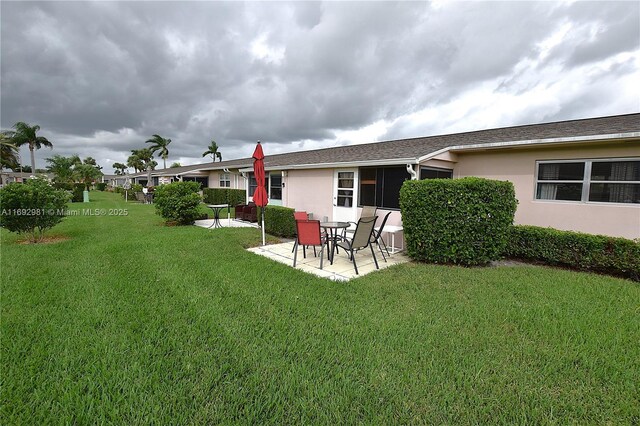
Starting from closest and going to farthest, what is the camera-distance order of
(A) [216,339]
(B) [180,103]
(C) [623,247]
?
1. (A) [216,339]
2. (C) [623,247]
3. (B) [180,103]

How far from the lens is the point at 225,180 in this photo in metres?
23.5

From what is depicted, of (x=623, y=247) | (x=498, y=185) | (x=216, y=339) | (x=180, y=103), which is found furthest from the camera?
(x=180, y=103)

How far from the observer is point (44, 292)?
419cm

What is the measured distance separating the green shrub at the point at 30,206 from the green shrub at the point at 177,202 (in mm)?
3487

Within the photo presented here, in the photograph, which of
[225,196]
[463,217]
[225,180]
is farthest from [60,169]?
[463,217]

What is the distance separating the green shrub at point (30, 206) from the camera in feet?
24.2

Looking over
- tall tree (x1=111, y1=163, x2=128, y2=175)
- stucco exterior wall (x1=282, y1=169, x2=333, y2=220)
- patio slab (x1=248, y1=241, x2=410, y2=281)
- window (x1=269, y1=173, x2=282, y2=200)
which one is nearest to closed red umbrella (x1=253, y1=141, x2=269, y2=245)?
patio slab (x1=248, y1=241, x2=410, y2=281)

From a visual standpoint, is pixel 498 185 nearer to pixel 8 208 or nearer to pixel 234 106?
pixel 8 208

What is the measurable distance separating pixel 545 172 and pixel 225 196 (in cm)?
1981

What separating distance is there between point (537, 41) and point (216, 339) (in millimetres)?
12457

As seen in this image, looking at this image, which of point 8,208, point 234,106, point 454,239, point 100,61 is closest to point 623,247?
point 454,239

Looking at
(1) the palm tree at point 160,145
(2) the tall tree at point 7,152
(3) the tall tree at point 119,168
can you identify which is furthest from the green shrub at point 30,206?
(3) the tall tree at point 119,168

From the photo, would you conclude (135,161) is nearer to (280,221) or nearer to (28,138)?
(28,138)

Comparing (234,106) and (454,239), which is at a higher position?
(234,106)
